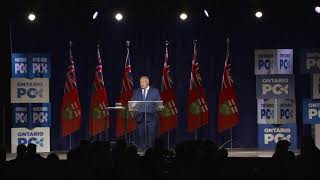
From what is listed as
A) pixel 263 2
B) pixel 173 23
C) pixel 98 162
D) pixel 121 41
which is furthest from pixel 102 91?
pixel 98 162

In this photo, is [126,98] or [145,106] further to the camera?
[126,98]

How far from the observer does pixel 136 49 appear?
13.3 m

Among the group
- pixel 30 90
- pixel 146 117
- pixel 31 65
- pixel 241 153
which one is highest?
pixel 31 65

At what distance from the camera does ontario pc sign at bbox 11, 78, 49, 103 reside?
41.5 feet

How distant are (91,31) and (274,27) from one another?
3497 mm

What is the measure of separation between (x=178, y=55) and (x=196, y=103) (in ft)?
3.43

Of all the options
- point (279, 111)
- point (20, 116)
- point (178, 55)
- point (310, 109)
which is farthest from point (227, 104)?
point (20, 116)

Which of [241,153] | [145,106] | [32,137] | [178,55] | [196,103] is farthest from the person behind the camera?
[178,55]

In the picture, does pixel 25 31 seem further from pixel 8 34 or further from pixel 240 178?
pixel 240 178

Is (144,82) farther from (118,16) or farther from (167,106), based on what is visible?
(118,16)

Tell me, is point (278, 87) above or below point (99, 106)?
above

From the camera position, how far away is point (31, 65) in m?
12.6

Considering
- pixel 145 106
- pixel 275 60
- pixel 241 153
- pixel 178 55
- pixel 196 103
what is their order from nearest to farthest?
1. pixel 145 106
2. pixel 241 153
3. pixel 275 60
4. pixel 196 103
5. pixel 178 55

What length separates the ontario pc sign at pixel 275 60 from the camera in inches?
500
